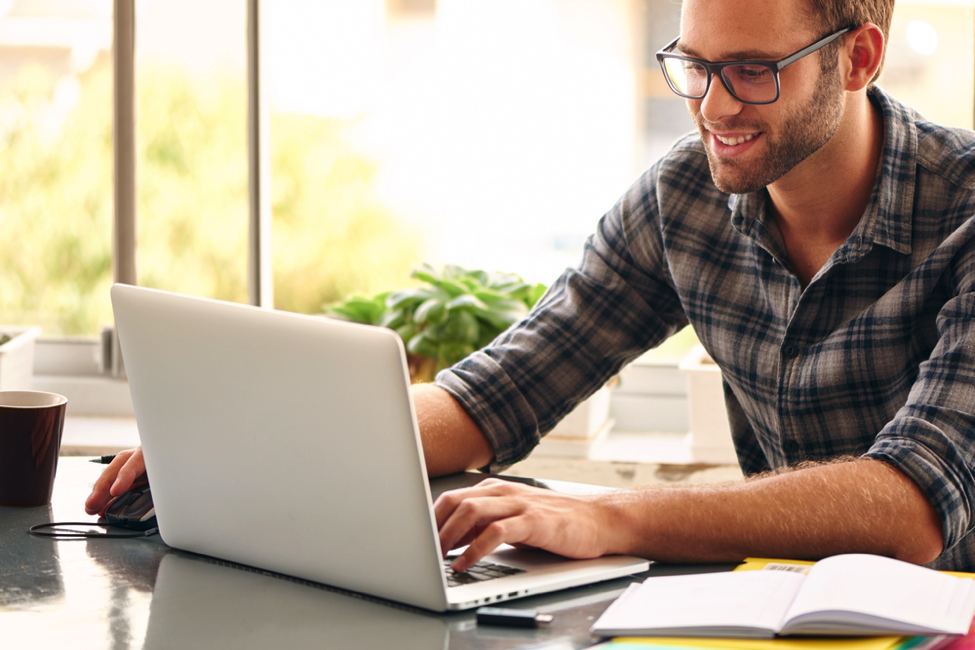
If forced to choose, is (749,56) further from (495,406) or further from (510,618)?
(510,618)

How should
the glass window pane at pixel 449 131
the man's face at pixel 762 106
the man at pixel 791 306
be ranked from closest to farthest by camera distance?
the man at pixel 791 306 < the man's face at pixel 762 106 < the glass window pane at pixel 449 131

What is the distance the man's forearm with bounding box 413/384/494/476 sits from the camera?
128 centimetres

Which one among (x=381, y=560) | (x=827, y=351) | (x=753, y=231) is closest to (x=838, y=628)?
(x=381, y=560)

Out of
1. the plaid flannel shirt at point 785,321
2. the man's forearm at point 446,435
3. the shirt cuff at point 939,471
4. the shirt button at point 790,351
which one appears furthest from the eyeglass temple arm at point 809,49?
the man's forearm at point 446,435

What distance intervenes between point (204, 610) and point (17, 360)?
155cm

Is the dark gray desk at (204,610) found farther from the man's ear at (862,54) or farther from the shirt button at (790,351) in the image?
the man's ear at (862,54)

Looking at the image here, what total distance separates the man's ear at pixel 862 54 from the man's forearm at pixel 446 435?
64 centimetres

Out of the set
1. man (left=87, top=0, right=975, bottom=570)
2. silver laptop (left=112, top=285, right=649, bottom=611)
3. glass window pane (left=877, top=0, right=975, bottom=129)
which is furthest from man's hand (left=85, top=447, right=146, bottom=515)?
glass window pane (left=877, top=0, right=975, bottom=129)

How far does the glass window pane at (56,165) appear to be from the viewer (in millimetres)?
2523

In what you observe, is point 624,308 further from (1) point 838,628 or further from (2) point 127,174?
(2) point 127,174

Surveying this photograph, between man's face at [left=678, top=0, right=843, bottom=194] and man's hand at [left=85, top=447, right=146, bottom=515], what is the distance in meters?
0.78

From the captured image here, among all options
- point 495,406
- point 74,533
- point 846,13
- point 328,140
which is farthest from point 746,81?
point 328,140

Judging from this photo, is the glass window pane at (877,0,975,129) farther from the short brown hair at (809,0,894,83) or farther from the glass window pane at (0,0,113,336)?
the glass window pane at (0,0,113,336)

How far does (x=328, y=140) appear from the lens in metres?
2.55
